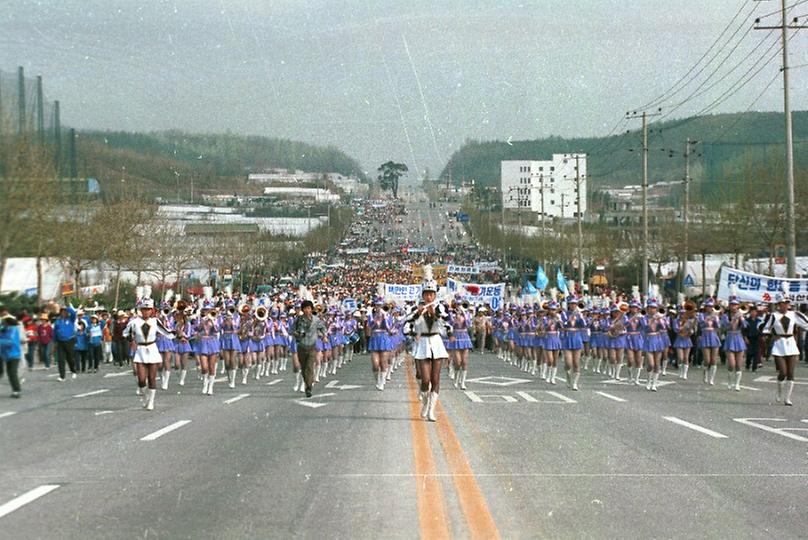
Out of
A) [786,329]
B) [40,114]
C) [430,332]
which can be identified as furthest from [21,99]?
[786,329]

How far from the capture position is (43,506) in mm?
10562

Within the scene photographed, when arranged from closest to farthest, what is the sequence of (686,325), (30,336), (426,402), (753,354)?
(30,336), (426,402), (686,325), (753,354)

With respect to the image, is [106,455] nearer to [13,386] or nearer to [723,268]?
[13,386]

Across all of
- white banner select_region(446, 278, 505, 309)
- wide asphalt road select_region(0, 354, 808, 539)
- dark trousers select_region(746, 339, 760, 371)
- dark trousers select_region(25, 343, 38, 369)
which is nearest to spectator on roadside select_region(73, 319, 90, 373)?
wide asphalt road select_region(0, 354, 808, 539)

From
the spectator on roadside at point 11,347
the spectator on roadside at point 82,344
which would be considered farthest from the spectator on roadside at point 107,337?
the spectator on roadside at point 11,347

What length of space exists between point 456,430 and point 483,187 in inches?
5500

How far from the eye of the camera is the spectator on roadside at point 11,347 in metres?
11.6

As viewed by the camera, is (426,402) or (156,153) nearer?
(156,153)

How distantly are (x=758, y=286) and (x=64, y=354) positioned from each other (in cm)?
2379

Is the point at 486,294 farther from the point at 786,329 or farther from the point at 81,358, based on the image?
the point at 786,329

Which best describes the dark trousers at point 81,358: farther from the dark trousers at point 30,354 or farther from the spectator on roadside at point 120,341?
the dark trousers at point 30,354

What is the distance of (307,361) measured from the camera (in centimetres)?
2466

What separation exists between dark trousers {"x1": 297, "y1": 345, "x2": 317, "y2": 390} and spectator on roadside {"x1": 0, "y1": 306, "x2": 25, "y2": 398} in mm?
10837

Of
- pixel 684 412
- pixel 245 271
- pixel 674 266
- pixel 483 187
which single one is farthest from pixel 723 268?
pixel 483 187
